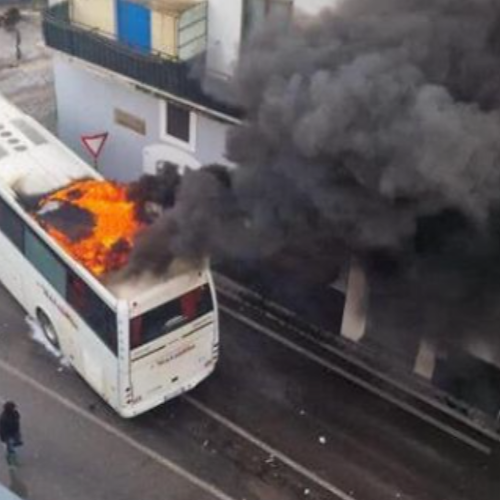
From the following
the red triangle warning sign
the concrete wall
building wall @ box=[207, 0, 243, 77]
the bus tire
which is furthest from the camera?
the red triangle warning sign

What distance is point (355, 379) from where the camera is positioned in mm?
13836

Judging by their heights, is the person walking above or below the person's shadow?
above

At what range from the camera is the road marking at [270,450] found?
478 inches

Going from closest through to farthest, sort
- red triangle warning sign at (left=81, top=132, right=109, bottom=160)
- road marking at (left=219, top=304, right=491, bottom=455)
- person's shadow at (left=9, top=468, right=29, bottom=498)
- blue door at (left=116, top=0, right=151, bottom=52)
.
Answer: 1. person's shadow at (left=9, top=468, right=29, bottom=498)
2. road marking at (left=219, top=304, right=491, bottom=455)
3. blue door at (left=116, top=0, right=151, bottom=52)
4. red triangle warning sign at (left=81, top=132, right=109, bottom=160)

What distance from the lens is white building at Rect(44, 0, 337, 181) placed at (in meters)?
14.2

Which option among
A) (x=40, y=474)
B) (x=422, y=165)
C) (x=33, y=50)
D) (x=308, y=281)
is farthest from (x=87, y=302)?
(x=33, y=50)

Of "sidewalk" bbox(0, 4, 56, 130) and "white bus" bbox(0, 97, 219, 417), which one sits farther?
"sidewalk" bbox(0, 4, 56, 130)

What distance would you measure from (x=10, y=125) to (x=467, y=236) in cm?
798

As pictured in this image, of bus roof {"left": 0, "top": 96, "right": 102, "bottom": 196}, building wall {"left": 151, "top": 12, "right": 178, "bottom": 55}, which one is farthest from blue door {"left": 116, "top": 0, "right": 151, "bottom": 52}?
bus roof {"left": 0, "top": 96, "right": 102, "bottom": 196}

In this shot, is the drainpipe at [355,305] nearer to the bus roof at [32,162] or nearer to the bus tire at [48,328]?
the bus roof at [32,162]

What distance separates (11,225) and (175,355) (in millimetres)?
3470

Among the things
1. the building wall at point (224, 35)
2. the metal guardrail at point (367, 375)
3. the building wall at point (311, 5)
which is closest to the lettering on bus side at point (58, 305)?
the metal guardrail at point (367, 375)

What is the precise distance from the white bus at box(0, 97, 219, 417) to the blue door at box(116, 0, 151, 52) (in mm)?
2221

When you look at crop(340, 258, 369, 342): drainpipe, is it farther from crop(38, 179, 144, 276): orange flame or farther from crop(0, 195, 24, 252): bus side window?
crop(0, 195, 24, 252): bus side window
